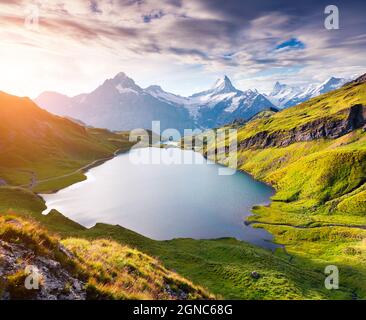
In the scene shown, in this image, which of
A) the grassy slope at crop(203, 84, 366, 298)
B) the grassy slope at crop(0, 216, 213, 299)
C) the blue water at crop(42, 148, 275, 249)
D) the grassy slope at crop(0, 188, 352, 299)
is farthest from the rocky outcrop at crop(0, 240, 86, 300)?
the blue water at crop(42, 148, 275, 249)

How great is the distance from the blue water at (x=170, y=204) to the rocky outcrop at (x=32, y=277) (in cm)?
7620

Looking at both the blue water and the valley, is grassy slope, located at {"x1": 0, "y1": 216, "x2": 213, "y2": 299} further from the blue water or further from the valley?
the blue water

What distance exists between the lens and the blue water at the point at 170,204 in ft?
327

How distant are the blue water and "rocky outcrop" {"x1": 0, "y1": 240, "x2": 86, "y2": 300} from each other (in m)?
76.2

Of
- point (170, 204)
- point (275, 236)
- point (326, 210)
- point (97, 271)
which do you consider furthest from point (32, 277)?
point (326, 210)

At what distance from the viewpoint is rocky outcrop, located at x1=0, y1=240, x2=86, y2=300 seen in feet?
43.7

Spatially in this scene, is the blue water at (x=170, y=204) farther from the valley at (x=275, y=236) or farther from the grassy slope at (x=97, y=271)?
the grassy slope at (x=97, y=271)

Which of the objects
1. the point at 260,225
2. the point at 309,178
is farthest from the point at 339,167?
the point at 260,225

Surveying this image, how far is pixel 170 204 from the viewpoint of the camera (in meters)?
129

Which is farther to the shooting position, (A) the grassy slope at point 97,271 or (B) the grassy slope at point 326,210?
(B) the grassy slope at point 326,210

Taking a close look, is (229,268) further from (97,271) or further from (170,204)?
(170,204)

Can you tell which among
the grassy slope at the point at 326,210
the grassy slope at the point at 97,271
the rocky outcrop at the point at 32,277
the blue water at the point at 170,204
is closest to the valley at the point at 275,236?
the grassy slope at the point at 97,271

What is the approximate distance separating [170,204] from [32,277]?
116 m

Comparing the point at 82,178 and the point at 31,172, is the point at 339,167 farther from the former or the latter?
the point at 31,172
